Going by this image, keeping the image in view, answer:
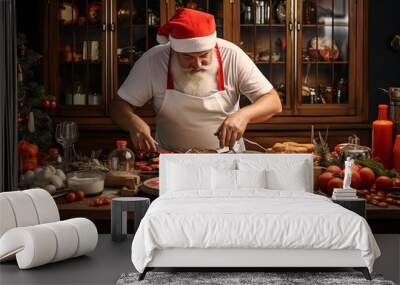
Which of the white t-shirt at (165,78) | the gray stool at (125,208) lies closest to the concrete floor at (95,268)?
the gray stool at (125,208)

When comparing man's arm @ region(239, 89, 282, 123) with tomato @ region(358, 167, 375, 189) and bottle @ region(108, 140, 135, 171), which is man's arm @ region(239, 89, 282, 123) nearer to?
bottle @ region(108, 140, 135, 171)

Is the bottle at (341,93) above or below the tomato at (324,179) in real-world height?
above

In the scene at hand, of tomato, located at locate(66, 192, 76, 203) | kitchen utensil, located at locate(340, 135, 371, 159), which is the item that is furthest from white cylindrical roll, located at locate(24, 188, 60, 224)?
kitchen utensil, located at locate(340, 135, 371, 159)

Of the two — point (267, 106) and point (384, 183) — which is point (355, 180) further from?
point (267, 106)

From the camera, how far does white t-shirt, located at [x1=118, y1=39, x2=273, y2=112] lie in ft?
21.9

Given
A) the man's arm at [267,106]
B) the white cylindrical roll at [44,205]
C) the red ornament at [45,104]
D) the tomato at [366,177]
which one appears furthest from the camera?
the man's arm at [267,106]

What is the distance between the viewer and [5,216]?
12.8 feet

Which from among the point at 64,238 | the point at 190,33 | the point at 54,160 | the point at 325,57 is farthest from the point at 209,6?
the point at 64,238

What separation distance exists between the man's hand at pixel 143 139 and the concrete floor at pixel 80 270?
2.08 metres

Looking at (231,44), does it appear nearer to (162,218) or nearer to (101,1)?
(101,1)

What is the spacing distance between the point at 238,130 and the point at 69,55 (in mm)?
1772

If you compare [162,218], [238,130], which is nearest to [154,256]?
[162,218]

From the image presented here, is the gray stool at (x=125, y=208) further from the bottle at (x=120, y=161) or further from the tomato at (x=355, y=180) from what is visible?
the tomato at (x=355, y=180)

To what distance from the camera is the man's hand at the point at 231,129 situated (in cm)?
605
